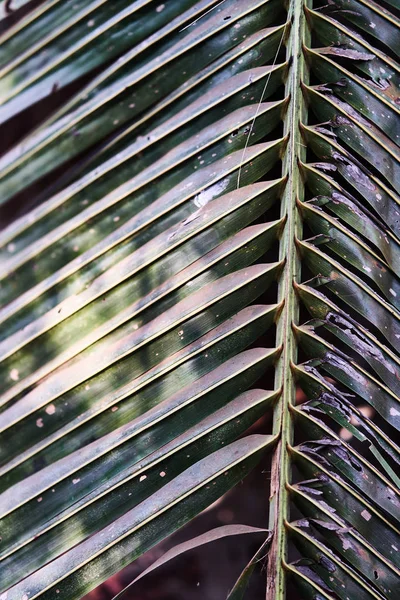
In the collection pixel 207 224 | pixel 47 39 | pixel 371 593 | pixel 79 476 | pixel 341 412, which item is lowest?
pixel 371 593

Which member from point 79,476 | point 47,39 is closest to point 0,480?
point 79,476

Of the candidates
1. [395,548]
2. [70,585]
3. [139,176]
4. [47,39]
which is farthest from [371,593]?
[47,39]

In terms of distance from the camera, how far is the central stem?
0.63 m

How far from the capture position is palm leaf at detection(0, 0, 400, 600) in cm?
62

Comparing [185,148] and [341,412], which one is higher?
[185,148]

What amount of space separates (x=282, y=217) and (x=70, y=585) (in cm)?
47

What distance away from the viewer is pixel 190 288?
2.11ft

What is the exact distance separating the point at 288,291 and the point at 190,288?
11cm

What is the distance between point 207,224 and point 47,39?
0.97ft

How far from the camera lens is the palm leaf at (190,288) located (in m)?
0.62

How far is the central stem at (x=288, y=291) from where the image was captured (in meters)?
0.63

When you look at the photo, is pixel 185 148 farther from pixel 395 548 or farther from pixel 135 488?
pixel 395 548

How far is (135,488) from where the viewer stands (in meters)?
0.62

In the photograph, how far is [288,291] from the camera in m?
0.66
